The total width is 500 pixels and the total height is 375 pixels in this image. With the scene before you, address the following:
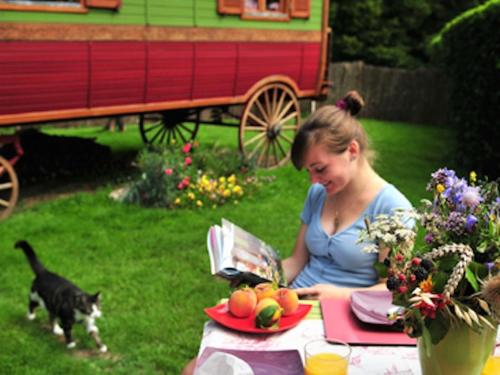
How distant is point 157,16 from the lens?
769cm

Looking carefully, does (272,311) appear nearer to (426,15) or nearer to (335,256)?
(335,256)

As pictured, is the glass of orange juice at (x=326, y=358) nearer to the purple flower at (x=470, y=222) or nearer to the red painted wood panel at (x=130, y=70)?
the purple flower at (x=470, y=222)

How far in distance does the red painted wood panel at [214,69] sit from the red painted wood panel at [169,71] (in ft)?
0.40

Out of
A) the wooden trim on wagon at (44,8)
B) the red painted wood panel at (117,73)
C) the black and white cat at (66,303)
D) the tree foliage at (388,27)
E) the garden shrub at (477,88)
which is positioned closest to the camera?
the black and white cat at (66,303)

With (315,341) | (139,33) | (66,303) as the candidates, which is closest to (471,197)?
(315,341)

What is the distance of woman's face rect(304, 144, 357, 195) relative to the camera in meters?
2.74

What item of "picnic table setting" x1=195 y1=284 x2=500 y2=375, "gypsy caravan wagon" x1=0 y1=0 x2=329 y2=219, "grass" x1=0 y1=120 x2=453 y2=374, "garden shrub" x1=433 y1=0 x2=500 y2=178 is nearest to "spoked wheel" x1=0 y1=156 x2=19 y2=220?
"gypsy caravan wagon" x1=0 y1=0 x2=329 y2=219

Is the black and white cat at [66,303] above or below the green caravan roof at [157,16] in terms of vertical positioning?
below

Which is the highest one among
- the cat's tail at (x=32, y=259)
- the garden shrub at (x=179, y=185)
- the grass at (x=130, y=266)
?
the cat's tail at (x=32, y=259)

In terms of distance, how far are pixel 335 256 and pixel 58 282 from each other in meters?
2.01

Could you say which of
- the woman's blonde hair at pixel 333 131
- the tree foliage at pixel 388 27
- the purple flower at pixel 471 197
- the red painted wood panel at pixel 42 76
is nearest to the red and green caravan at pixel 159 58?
the red painted wood panel at pixel 42 76

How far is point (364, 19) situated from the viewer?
21906 mm

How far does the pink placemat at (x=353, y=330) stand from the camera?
1925 millimetres

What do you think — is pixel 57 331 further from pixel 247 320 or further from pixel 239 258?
pixel 247 320
